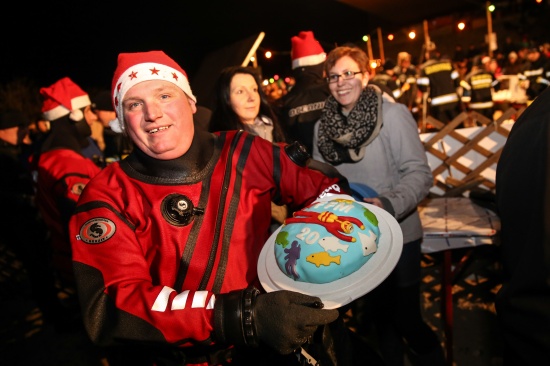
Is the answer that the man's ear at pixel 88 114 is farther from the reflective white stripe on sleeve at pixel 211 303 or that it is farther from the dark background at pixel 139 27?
the dark background at pixel 139 27

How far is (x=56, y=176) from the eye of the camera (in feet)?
9.53

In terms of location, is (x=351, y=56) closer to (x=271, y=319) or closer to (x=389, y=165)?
(x=389, y=165)

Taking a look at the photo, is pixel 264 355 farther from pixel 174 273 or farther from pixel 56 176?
pixel 56 176

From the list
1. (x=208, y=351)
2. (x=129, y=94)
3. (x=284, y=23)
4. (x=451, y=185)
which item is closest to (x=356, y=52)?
(x=129, y=94)

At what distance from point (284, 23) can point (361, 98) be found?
23098 mm

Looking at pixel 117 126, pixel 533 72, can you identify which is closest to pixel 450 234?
pixel 117 126

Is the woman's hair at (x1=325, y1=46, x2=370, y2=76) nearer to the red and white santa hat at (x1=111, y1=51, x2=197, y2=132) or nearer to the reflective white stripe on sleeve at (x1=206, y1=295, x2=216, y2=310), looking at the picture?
the red and white santa hat at (x1=111, y1=51, x2=197, y2=132)

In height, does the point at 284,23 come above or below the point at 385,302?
above

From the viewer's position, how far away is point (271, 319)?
3.87 ft

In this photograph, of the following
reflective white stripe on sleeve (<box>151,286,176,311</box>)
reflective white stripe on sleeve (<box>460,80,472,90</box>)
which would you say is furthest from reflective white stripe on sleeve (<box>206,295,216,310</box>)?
reflective white stripe on sleeve (<box>460,80,472,90</box>)

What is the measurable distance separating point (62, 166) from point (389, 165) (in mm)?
2410

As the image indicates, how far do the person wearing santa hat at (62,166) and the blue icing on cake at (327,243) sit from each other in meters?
1.95

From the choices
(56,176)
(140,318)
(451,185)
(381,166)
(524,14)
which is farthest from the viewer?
(524,14)

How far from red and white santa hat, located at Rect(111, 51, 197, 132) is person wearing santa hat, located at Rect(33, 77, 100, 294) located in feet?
4.46
